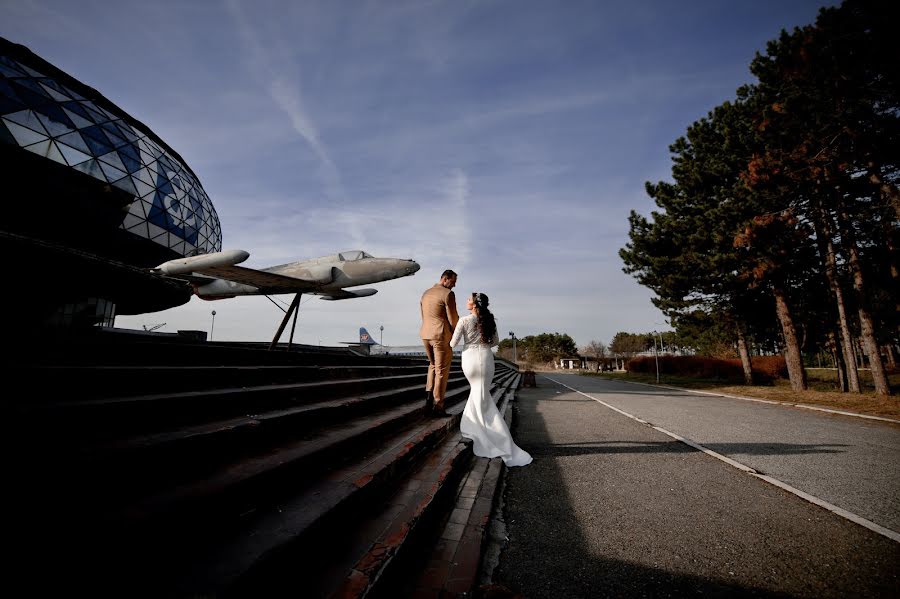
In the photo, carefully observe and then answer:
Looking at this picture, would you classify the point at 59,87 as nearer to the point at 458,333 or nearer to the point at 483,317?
the point at 458,333

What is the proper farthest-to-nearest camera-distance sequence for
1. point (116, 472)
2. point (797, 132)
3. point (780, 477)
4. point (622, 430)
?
point (797, 132) < point (622, 430) < point (780, 477) < point (116, 472)

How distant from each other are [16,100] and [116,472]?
26.5 meters

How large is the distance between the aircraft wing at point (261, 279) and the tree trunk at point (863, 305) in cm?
1682

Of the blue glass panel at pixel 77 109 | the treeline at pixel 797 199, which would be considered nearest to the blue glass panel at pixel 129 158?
the blue glass panel at pixel 77 109

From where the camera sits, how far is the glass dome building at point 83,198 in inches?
516

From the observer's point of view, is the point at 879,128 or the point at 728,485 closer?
the point at 728,485

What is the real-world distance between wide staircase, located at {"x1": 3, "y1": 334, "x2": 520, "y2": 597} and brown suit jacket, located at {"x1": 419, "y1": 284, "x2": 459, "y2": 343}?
1.67 metres

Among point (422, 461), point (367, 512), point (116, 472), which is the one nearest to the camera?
point (116, 472)

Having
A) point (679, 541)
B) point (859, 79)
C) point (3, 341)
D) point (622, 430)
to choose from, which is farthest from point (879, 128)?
point (3, 341)

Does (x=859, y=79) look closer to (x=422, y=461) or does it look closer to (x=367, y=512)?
(x=422, y=461)

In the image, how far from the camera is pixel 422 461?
10.1ft

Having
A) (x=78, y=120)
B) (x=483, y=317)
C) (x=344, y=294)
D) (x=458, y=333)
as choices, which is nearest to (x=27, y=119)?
(x=78, y=120)

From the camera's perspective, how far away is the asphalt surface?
72.2 inches

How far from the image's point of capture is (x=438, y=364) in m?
4.46
